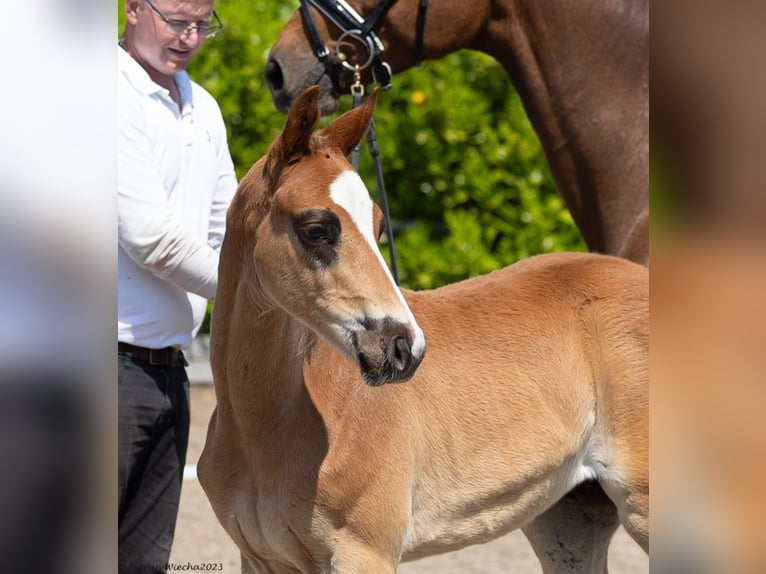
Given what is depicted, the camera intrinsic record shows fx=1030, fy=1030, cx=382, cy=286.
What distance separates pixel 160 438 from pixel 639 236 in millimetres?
1544

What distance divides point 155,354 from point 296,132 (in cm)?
79

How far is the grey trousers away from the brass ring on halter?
3.73 ft

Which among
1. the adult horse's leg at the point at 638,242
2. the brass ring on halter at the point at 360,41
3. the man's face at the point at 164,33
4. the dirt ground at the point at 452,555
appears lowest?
the dirt ground at the point at 452,555

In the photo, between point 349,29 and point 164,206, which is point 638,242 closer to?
point 349,29

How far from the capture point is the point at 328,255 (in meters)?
2.01

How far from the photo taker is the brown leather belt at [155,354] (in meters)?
2.51

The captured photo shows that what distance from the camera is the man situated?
2357 millimetres

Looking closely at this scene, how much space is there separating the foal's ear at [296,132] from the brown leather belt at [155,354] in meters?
0.66

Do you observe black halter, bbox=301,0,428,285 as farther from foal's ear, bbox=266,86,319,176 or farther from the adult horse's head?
foal's ear, bbox=266,86,319,176

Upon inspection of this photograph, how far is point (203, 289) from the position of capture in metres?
2.43

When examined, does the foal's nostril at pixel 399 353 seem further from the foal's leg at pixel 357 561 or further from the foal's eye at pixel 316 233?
the foal's leg at pixel 357 561

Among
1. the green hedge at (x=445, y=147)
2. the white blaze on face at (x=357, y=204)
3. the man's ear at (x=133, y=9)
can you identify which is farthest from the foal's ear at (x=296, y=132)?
the green hedge at (x=445, y=147)

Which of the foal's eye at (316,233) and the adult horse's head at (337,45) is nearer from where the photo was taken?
the foal's eye at (316,233)

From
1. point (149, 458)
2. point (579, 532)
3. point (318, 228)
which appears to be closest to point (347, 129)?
point (318, 228)
